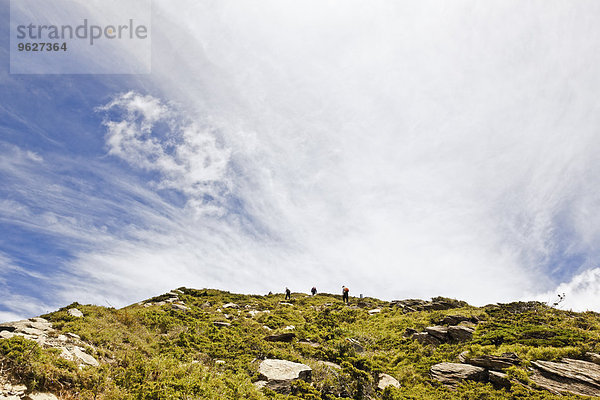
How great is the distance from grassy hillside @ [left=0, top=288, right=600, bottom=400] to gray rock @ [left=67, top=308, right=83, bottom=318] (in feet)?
1.25

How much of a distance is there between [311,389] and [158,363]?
19.5 ft

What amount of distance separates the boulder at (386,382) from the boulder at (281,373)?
11.9 ft

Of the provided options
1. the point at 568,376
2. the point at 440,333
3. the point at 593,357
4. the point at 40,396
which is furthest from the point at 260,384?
the point at 593,357

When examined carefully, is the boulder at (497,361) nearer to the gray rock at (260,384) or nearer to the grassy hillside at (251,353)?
the grassy hillside at (251,353)

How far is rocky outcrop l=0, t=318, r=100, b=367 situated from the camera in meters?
9.23

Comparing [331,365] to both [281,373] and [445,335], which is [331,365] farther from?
[445,335]

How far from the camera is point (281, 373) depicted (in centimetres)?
1177

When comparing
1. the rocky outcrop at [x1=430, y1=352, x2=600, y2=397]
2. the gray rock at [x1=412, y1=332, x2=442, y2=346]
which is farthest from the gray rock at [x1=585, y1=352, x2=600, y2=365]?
the gray rock at [x1=412, y1=332, x2=442, y2=346]

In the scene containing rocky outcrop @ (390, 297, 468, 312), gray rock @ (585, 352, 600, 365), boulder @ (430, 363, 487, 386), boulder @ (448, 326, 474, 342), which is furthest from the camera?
rocky outcrop @ (390, 297, 468, 312)

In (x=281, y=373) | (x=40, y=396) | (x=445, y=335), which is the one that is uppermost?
(x=40, y=396)

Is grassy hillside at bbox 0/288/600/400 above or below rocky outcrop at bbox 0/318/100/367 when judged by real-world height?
below

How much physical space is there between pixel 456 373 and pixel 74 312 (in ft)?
64.8

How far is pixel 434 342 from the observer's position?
18.8 metres

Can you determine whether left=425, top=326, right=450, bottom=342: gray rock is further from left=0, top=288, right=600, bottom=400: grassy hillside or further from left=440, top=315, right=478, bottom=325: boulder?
left=440, top=315, right=478, bottom=325: boulder
